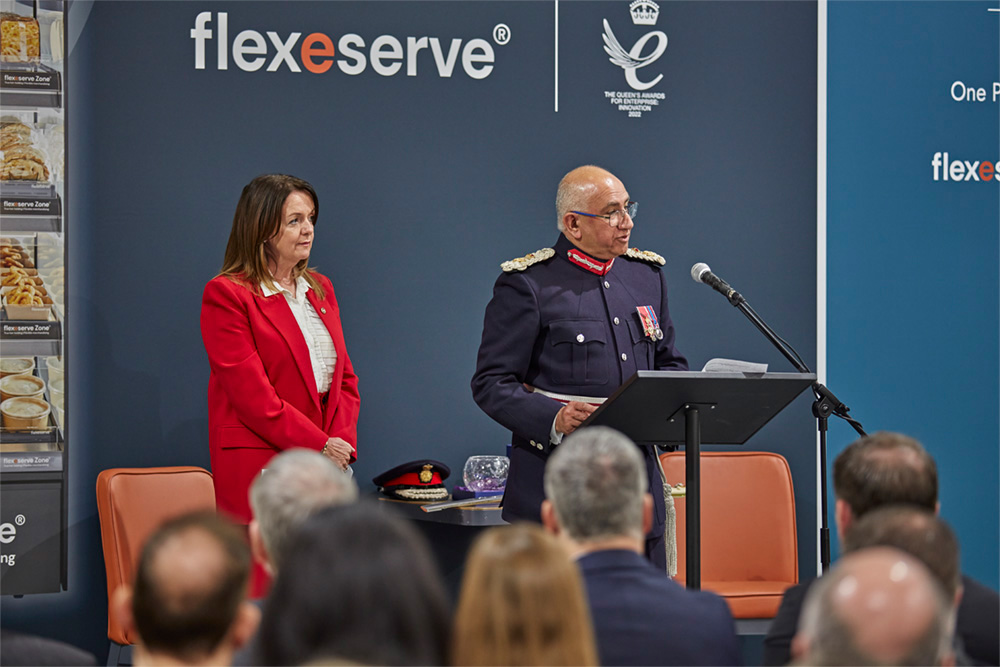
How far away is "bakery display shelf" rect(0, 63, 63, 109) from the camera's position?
164 inches

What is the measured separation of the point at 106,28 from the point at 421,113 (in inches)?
51.7

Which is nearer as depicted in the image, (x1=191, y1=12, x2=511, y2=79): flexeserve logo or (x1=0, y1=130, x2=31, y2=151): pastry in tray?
(x1=0, y1=130, x2=31, y2=151): pastry in tray

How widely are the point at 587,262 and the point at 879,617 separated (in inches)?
90.9

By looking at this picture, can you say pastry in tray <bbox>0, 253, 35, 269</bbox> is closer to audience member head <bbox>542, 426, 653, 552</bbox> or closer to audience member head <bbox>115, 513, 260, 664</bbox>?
audience member head <bbox>542, 426, 653, 552</bbox>

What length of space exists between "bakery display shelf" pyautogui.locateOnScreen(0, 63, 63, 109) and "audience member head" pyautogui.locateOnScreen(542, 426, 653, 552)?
10.3 feet

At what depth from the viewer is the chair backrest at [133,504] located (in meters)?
3.91

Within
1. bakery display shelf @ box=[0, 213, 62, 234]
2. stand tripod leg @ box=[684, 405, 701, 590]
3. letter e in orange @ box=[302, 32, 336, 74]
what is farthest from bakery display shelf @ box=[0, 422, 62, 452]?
stand tripod leg @ box=[684, 405, 701, 590]

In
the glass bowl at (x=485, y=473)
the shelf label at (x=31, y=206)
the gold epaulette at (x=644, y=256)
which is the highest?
the shelf label at (x=31, y=206)

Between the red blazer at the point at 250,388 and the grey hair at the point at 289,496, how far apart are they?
5.86 ft

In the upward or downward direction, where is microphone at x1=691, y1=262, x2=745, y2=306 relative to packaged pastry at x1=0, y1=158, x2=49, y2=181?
downward

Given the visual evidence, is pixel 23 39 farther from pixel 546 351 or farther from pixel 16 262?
pixel 546 351

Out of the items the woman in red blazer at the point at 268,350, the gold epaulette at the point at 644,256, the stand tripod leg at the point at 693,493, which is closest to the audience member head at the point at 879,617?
the stand tripod leg at the point at 693,493

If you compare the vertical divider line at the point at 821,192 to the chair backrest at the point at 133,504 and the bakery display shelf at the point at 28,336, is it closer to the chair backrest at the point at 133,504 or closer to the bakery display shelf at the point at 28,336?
the chair backrest at the point at 133,504

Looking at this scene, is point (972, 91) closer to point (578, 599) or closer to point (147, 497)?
point (147, 497)
